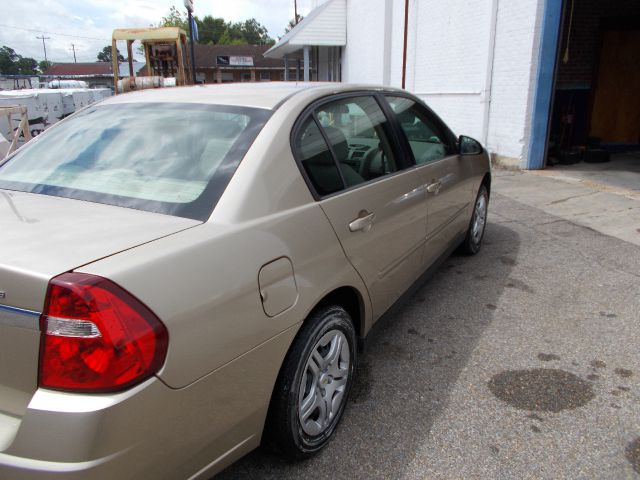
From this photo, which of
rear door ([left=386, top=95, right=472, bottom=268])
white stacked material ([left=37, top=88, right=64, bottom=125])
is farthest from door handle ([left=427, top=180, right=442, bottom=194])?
white stacked material ([left=37, top=88, right=64, bottom=125])

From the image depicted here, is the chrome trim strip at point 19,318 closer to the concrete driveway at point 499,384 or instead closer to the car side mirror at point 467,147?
the concrete driveway at point 499,384

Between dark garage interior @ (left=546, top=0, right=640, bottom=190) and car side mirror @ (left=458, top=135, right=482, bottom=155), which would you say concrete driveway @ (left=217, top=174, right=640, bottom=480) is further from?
dark garage interior @ (left=546, top=0, right=640, bottom=190)

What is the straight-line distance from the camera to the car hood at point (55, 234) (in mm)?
1452

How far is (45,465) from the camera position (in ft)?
4.61

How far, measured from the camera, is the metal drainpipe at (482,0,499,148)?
9.48 m

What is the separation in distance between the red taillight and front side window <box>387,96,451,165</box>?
238 cm

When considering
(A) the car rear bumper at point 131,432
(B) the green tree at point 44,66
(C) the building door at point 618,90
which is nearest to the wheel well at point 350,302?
(A) the car rear bumper at point 131,432

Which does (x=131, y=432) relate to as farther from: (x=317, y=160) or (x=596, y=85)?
(x=596, y=85)

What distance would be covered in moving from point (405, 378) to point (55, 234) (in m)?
2.05

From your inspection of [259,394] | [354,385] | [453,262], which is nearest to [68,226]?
[259,394]

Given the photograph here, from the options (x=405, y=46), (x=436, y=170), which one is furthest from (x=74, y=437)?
(x=405, y=46)

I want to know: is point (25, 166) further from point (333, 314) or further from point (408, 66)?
point (408, 66)

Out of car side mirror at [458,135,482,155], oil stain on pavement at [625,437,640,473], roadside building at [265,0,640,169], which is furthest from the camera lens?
roadside building at [265,0,640,169]

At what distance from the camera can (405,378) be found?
298 centimetres
